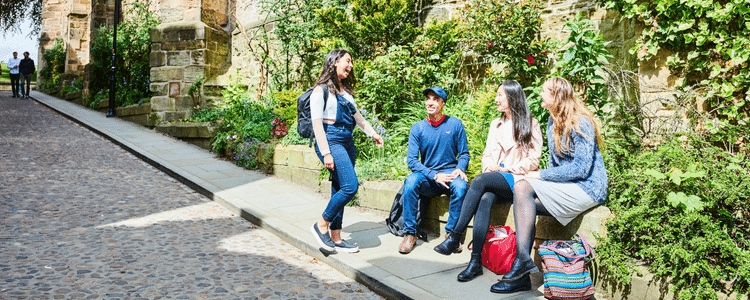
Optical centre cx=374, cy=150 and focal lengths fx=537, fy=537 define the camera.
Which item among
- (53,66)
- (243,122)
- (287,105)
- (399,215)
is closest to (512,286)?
(399,215)

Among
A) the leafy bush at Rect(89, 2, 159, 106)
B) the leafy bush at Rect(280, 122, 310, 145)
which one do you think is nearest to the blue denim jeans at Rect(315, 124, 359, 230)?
the leafy bush at Rect(280, 122, 310, 145)

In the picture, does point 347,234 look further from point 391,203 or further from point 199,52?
point 199,52

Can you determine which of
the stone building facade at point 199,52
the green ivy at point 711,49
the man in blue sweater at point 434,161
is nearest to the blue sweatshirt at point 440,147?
the man in blue sweater at point 434,161

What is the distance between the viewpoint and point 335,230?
14.8ft

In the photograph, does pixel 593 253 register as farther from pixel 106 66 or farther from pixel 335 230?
pixel 106 66

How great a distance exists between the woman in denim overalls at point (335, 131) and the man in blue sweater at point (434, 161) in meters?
0.56

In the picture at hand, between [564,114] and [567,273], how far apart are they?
115 centimetres

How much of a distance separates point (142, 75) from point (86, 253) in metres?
10.7

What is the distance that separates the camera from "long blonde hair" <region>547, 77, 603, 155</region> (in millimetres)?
3848

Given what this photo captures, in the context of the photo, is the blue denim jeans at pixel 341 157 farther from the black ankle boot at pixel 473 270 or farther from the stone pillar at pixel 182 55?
the stone pillar at pixel 182 55

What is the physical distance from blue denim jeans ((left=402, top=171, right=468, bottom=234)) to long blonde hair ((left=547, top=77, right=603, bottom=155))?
3.01 ft

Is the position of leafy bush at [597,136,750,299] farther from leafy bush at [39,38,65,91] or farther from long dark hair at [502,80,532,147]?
leafy bush at [39,38,65,91]

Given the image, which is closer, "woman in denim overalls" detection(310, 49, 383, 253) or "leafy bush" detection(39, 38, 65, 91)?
"woman in denim overalls" detection(310, 49, 383, 253)

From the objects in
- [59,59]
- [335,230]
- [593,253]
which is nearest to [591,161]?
[593,253]
